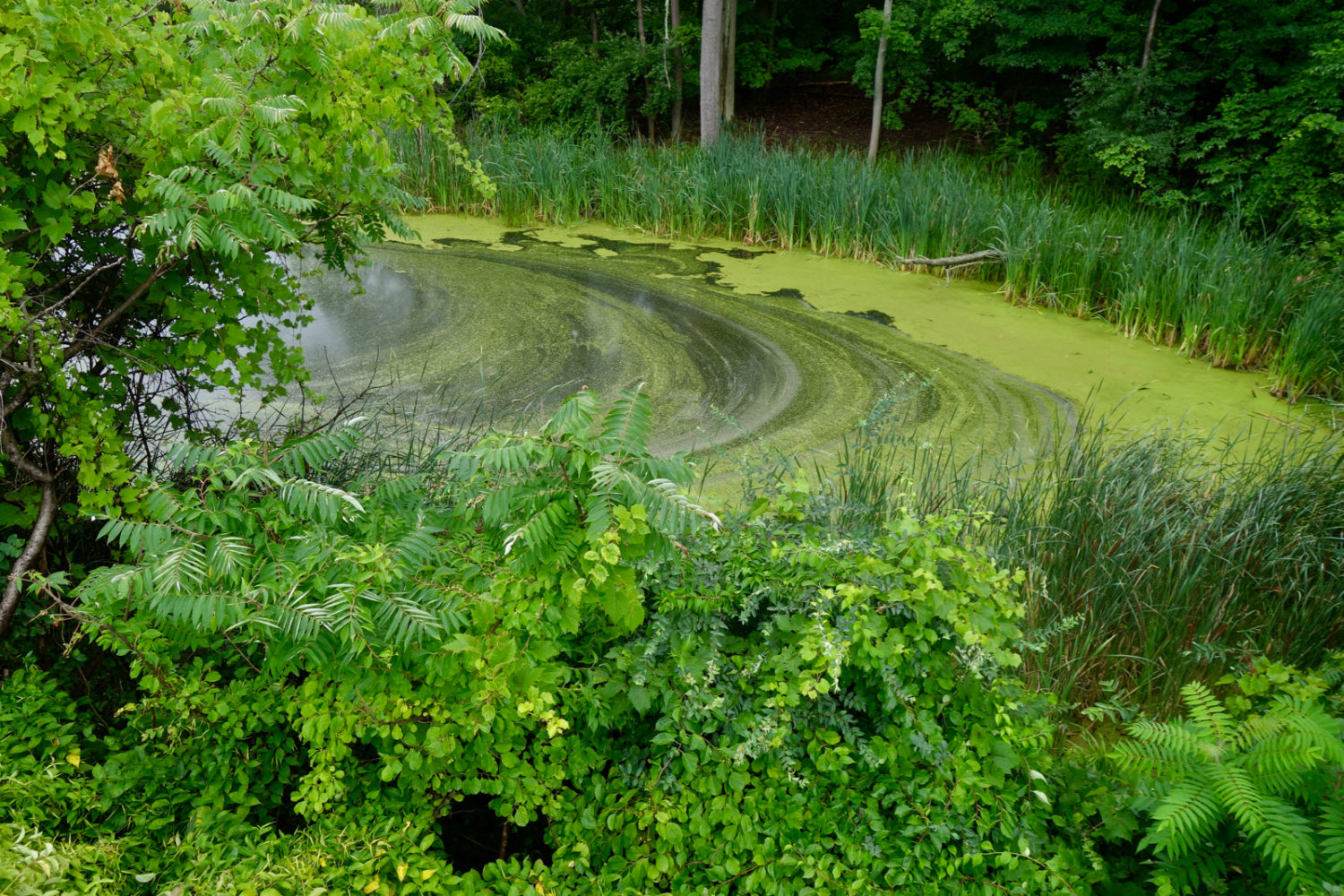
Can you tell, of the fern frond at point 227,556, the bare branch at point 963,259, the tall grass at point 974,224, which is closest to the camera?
the fern frond at point 227,556

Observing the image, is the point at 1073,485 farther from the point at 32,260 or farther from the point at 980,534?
the point at 32,260

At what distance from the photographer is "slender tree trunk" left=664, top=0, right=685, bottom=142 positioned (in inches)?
345

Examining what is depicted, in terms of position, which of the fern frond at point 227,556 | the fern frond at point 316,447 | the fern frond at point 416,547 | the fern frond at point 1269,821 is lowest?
the fern frond at point 1269,821

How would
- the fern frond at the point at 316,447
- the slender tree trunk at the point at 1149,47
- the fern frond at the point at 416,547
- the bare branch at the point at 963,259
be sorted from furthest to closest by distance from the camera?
1. the slender tree trunk at the point at 1149,47
2. the bare branch at the point at 963,259
3. the fern frond at the point at 316,447
4. the fern frond at the point at 416,547

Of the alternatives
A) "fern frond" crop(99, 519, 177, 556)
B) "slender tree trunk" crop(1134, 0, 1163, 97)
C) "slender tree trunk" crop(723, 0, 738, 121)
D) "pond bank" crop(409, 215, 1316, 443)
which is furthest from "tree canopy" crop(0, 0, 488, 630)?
"slender tree trunk" crop(723, 0, 738, 121)

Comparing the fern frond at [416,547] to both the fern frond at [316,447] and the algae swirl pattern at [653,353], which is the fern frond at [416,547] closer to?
the fern frond at [316,447]

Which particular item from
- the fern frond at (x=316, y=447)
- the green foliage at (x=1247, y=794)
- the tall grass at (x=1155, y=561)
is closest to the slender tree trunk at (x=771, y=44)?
the tall grass at (x=1155, y=561)

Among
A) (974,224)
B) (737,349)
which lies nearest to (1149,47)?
(974,224)

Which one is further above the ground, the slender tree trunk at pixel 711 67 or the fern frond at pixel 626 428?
the slender tree trunk at pixel 711 67

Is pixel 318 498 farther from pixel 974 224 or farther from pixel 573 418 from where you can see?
pixel 974 224

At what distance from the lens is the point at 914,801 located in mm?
1610

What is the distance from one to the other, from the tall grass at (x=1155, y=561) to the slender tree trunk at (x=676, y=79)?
23.2 feet

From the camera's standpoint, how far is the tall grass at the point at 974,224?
4.05 meters

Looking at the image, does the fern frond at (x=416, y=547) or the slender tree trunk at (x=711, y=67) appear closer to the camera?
the fern frond at (x=416, y=547)
